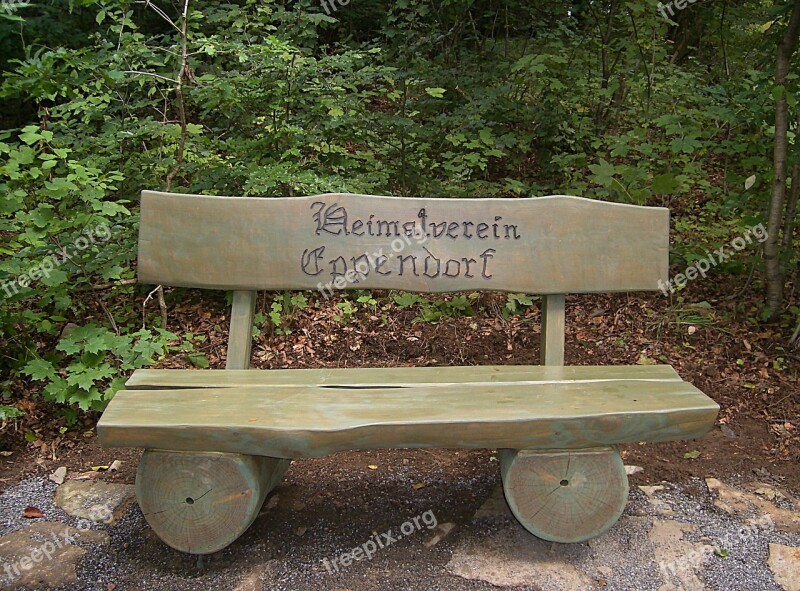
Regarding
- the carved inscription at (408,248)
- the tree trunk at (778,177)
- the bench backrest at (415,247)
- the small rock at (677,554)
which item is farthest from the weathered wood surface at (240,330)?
the tree trunk at (778,177)

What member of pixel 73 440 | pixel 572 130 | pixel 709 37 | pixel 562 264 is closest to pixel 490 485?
pixel 562 264

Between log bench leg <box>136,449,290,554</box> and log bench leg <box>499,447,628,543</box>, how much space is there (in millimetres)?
836

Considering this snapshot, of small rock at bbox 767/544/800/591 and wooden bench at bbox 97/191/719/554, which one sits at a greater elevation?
wooden bench at bbox 97/191/719/554

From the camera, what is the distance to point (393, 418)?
2146 millimetres

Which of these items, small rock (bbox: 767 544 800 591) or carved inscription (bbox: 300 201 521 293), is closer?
small rock (bbox: 767 544 800 591)

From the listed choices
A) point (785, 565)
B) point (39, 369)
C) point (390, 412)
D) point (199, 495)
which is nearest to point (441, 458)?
point (390, 412)

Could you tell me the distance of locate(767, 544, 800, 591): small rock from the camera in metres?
2.33

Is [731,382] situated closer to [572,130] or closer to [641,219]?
[641,219]

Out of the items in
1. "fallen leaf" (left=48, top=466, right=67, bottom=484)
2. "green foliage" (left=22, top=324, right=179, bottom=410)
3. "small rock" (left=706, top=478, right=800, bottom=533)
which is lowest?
"small rock" (left=706, top=478, right=800, bottom=533)

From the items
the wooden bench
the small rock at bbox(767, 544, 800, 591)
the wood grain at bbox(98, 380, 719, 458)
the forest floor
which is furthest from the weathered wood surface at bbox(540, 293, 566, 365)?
the small rock at bbox(767, 544, 800, 591)

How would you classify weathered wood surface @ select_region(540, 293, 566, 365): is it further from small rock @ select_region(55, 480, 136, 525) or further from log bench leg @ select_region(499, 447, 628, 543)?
small rock @ select_region(55, 480, 136, 525)

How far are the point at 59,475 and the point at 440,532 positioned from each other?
1.61m

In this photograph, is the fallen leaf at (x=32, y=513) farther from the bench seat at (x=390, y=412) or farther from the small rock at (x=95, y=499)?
the bench seat at (x=390, y=412)

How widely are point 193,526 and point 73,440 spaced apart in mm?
1225
